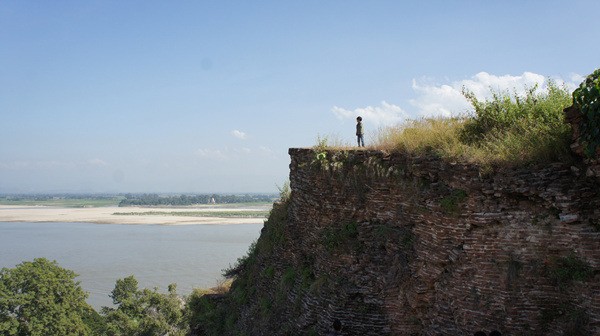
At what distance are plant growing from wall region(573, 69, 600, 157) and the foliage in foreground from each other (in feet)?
1.28

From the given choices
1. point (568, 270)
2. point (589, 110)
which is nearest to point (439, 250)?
point (568, 270)

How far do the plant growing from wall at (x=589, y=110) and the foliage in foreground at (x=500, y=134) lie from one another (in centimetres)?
39

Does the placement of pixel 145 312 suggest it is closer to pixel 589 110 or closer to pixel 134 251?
pixel 134 251

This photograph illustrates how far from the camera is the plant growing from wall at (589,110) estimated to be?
5996mm

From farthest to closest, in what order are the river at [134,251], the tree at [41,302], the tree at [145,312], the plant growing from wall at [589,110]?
the river at [134,251]
the tree at [145,312]
the tree at [41,302]
the plant growing from wall at [589,110]

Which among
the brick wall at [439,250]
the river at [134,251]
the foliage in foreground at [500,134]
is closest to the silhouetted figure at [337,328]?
the brick wall at [439,250]

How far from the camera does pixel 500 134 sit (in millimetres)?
7805

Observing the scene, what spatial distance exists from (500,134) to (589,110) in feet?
5.70

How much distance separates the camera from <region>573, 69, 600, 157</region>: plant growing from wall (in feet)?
19.7

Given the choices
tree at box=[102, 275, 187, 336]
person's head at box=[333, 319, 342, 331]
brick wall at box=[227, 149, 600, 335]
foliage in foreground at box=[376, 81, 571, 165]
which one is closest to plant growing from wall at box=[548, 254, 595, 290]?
brick wall at box=[227, 149, 600, 335]

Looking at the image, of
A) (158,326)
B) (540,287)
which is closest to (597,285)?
(540,287)

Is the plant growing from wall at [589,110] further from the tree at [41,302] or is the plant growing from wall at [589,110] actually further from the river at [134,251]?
the tree at [41,302]

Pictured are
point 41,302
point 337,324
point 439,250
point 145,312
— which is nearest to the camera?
point 439,250

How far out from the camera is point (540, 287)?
6.48m
